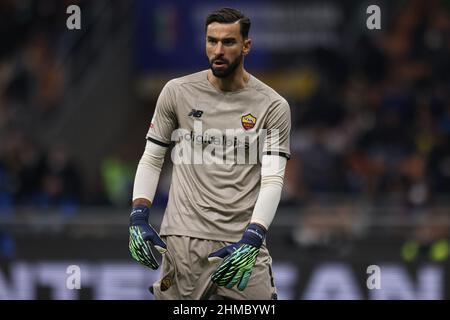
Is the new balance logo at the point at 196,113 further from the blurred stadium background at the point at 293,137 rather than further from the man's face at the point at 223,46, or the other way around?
the blurred stadium background at the point at 293,137

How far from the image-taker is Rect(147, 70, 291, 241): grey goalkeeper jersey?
6461 mm

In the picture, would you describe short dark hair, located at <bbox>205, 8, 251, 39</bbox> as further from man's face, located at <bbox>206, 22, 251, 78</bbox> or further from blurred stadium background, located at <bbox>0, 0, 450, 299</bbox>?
blurred stadium background, located at <bbox>0, 0, 450, 299</bbox>

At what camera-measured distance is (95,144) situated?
16703 mm

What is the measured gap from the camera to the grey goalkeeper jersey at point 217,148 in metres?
6.46

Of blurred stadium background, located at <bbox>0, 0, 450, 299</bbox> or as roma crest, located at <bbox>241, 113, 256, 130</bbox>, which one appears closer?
as roma crest, located at <bbox>241, 113, 256, 130</bbox>

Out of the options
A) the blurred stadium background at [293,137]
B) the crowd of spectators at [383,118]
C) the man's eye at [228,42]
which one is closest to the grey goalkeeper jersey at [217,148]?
the man's eye at [228,42]

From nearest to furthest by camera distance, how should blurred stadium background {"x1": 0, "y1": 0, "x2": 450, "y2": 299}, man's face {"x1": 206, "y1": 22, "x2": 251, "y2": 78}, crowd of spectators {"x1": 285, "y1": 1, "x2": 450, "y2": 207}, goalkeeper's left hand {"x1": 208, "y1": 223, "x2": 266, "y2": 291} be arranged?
goalkeeper's left hand {"x1": 208, "y1": 223, "x2": 266, "y2": 291} < man's face {"x1": 206, "y1": 22, "x2": 251, "y2": 78} < blurred stadium background {"x1": 0, "y1": 0, "x2": 450, "y2": 299} < crowd of spectators {"x1": 285, "y1": 1, "x2": 450, "y2": 207}

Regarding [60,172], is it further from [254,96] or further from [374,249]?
[254,96]

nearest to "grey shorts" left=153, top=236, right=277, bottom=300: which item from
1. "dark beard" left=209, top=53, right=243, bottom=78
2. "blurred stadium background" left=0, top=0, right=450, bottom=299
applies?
"dark beard" left=209, top=53, right=243, bottom=78

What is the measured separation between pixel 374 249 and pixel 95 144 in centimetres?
605

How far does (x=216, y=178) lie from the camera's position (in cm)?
646

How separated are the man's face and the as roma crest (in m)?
0.26

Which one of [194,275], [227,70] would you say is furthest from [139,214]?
[227,70]
